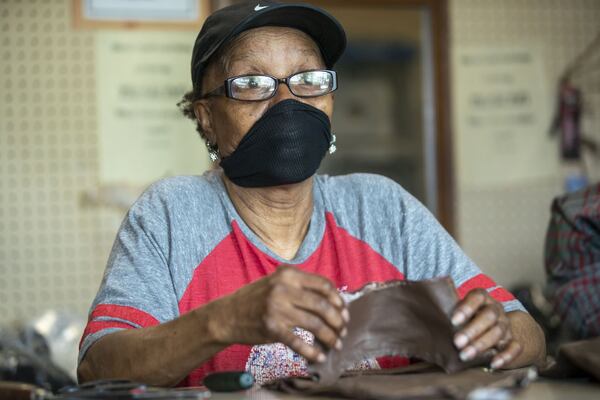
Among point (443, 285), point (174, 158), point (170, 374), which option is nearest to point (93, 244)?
point (174, 158)

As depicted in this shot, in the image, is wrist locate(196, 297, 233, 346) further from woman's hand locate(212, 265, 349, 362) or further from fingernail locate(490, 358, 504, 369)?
fingernail locate(490, 358, 504, 369)

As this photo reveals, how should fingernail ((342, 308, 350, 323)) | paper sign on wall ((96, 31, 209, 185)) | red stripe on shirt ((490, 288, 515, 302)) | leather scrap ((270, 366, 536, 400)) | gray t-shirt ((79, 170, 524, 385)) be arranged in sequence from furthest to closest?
paper sign on wall ((96, 31, 209, 185)) → red stripe on shirt ((490, 288, 515, 302)) → gray t-shirt ((79, 170, 524, 385)) → fingernail ((342, 308, 350, 323)) → leather scrap ((270, 366, 536, 400))

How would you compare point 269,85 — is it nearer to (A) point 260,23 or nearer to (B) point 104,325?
(A) point 260,23

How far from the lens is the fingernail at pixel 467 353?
1.69m

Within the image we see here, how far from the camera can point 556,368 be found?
179 centimetres

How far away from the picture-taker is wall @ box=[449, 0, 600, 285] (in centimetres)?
441

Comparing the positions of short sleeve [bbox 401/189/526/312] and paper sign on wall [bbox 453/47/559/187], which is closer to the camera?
short sleeve [bbox 401/189/526/312]

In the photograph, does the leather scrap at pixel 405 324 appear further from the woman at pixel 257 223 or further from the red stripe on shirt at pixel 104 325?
the red stripe on shirt at pixel 104 325

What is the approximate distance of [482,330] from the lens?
1723mm

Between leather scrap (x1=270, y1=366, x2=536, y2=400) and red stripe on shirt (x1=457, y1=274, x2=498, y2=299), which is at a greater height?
red stripe on shirt (x1=457, y1=274, x2=498, y2=299)

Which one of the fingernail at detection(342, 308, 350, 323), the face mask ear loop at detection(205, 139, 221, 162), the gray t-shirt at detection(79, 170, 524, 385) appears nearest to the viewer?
the fingernail at detection(342, 308, 350, 323)

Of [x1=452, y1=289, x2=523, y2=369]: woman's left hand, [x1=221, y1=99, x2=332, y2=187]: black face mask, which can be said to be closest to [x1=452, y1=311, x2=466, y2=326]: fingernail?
[x1=452, y1=289, x2=523, y2=369]: woman's left hand

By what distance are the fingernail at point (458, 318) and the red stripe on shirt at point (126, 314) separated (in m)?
0.66

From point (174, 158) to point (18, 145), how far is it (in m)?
0.65
